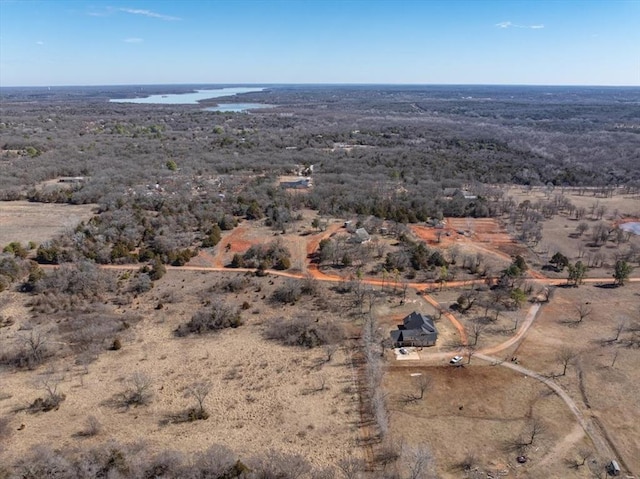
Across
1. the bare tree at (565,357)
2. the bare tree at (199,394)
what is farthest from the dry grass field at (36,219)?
the bare tree at (565,357)

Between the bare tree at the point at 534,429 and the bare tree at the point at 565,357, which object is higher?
the bare tree at the point at 565,357

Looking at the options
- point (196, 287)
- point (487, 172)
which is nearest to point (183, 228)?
point (196, 287)

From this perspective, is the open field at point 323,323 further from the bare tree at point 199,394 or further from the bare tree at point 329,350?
the bare tree at point 199,394

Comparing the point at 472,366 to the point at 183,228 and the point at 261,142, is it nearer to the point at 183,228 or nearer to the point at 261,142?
the point at 183,228

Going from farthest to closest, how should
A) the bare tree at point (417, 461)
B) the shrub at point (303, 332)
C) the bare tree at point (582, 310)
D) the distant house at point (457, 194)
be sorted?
1. the distant house at point (457, 194)
2. the bare tree at point (582, 310)
3. the shrub at point (303, 332)
4. the bare tree at point (417, 461)

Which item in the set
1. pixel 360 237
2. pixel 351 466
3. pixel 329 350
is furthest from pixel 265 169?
pixel 351 466

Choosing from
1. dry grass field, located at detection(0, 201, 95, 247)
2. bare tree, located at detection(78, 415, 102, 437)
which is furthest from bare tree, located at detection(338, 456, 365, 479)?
dry grass field, located at detection(0, 201, 95, 247)
